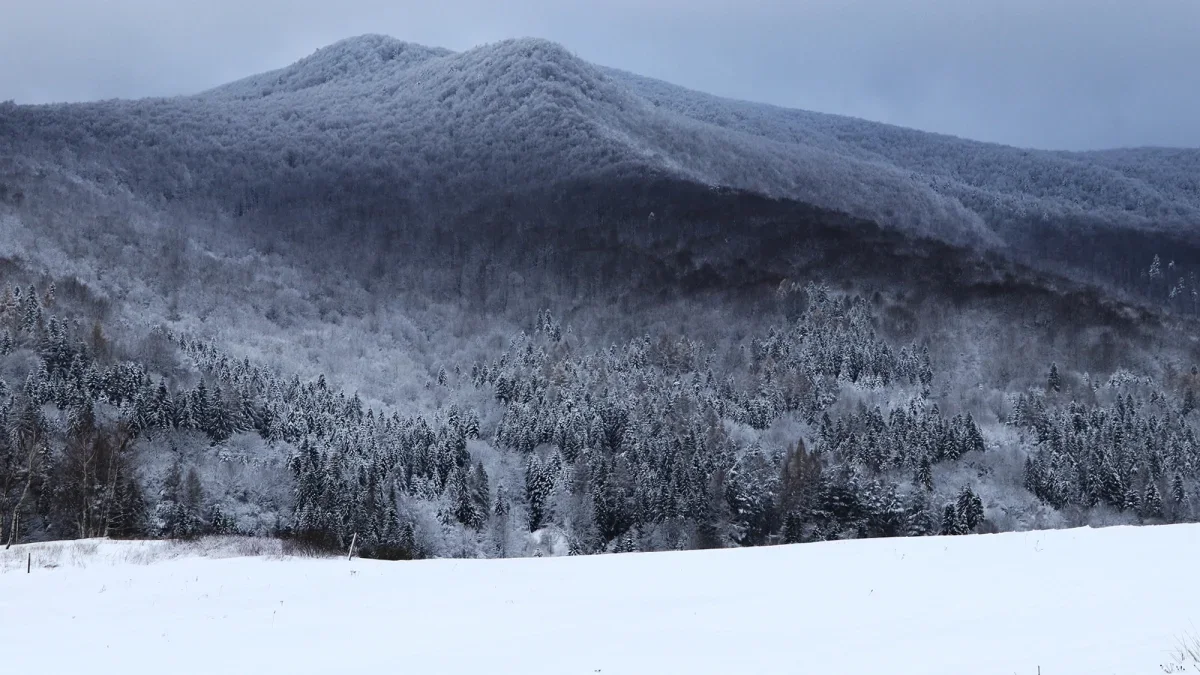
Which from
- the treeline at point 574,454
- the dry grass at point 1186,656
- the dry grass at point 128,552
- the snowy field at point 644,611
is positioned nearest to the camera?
the dry grass at point 1186,656

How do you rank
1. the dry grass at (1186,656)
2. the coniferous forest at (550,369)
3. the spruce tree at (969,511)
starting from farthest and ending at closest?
the coniferous forest at (550,369) → the spruce tree at (969,511) → the dry grass at (1186,656)

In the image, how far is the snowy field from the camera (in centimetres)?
1256

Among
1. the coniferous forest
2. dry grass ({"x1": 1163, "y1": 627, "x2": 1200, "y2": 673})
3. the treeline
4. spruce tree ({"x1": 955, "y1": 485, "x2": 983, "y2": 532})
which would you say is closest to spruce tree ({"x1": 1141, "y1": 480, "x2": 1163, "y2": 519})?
the treeline

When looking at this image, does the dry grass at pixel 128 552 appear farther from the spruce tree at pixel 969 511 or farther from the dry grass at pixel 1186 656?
the spruce tree at pixel 969 511

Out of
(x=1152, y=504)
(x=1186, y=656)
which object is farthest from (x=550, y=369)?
(x=1186, y=656)

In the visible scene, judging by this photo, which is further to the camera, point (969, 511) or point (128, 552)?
point (969, 511)

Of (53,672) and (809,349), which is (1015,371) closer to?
(809,349)

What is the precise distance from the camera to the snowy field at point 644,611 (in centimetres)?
1256

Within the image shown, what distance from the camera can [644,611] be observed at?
1573cm

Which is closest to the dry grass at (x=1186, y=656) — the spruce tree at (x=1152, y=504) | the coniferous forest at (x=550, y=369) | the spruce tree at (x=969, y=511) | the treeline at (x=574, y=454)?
the coniferous forest at (x=550, y=369)

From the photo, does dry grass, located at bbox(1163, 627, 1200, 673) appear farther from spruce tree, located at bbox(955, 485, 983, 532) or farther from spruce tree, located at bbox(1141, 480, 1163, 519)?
spruce tree, located at bbox(1141, 480, 1163, 519)

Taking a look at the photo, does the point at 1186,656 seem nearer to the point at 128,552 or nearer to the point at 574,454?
the point at 128,552

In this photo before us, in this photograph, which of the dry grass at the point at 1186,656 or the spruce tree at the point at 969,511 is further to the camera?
the spruce tree at the point at 969,511

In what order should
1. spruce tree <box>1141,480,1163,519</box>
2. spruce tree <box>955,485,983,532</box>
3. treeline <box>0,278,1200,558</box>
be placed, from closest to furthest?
treeline <box>0,278,1200,558</box> < spruce tree <box>955,485,983,532</box> < spruce tree <box>1141,480,1163,519</box>
